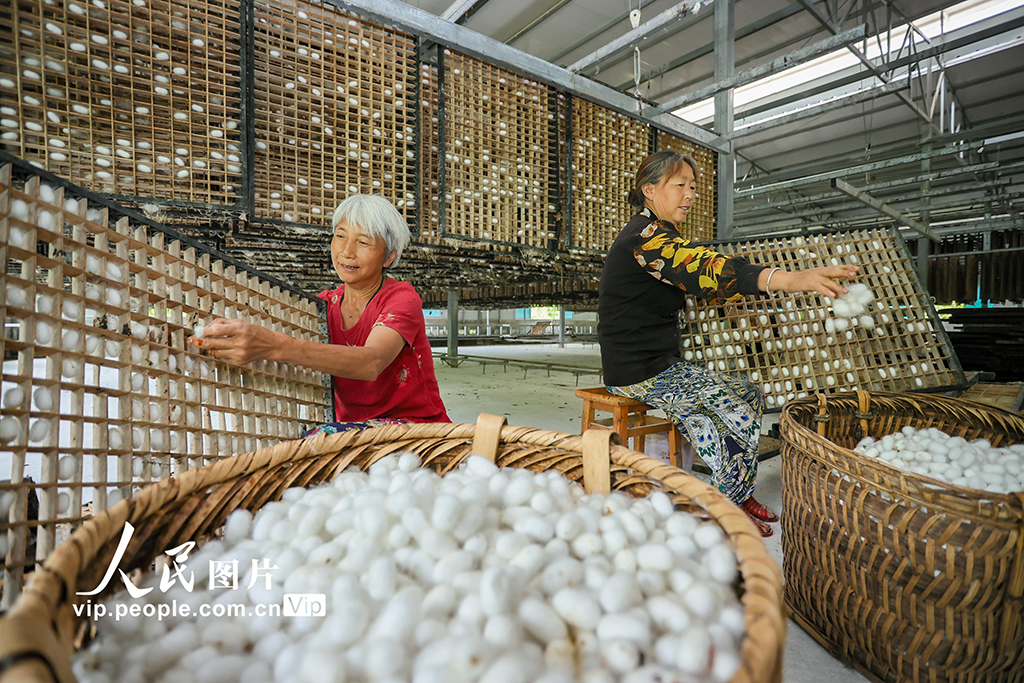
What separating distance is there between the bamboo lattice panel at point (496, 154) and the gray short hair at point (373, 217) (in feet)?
2.89

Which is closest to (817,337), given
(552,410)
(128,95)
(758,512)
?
(758,512)

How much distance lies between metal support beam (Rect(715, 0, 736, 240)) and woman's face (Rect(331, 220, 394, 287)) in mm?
2763

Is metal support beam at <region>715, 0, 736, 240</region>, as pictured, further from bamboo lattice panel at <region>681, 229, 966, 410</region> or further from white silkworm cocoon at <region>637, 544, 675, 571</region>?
white silkworm cocoon at <region>637, 544, 675, 571</region>

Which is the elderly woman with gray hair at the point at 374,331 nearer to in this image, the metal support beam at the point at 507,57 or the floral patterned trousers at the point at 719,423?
the floral patterned trousers at the point at 719,423

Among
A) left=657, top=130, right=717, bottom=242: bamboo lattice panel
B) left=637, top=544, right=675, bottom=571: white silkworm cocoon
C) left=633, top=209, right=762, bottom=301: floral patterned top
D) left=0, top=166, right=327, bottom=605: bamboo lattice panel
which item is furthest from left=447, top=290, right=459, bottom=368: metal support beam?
left=637, top=544, right=675, bottom=571: white silkworm cocoon

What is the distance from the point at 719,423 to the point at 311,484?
1161 mm

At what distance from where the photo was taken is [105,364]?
70 cm

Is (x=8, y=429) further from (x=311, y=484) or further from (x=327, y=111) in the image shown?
(x=327, y=111)

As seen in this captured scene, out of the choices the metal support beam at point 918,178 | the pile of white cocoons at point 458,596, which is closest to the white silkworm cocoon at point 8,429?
the pile of white cocoons at point 458,596

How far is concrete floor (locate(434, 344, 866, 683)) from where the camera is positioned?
89cm

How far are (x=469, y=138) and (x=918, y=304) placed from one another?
2.18 metres

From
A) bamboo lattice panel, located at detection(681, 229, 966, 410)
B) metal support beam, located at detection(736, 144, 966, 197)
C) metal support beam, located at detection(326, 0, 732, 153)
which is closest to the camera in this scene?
metal support beam, located at detection(326, 0, 732, 153)

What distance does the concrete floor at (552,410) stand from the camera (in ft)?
2.93

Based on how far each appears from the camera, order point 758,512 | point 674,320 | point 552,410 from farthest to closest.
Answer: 1. point 552,410
2. point 674,320
3. point 758,512
